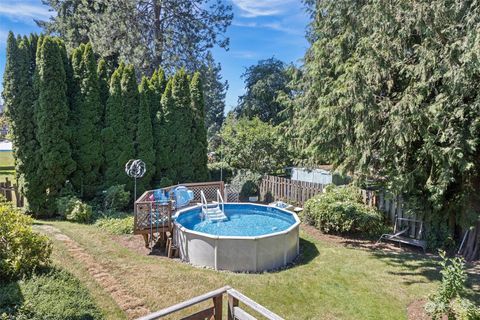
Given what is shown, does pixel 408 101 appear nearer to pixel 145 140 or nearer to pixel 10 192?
pixel 145 140

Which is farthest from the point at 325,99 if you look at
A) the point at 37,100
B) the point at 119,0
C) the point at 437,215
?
the point at 119,0

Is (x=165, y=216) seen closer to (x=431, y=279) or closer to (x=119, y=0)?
(x=431, y=279)

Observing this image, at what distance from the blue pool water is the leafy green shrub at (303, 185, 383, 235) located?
1006mm

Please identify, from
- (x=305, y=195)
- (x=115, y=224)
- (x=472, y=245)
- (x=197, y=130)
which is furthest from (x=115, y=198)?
(x=472, y=245)

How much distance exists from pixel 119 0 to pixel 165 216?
46.1ft

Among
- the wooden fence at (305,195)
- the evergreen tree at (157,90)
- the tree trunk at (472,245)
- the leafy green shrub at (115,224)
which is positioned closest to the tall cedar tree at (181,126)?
the evergreen tree at (157,90)

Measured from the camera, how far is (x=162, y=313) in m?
3.02

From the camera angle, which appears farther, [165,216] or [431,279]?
[165,216]

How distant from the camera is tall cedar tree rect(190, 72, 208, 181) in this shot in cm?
1466

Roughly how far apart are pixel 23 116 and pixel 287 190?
1048 cm

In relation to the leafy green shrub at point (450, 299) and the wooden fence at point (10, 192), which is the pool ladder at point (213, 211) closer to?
the wooden fence at point (10, 192)

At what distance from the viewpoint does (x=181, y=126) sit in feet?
46.6

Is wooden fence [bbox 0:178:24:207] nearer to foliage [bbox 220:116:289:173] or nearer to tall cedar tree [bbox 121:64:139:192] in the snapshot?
tall cedar tree [bbox 121:64:139:192]

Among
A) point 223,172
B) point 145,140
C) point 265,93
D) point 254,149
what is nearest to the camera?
point 145,140
